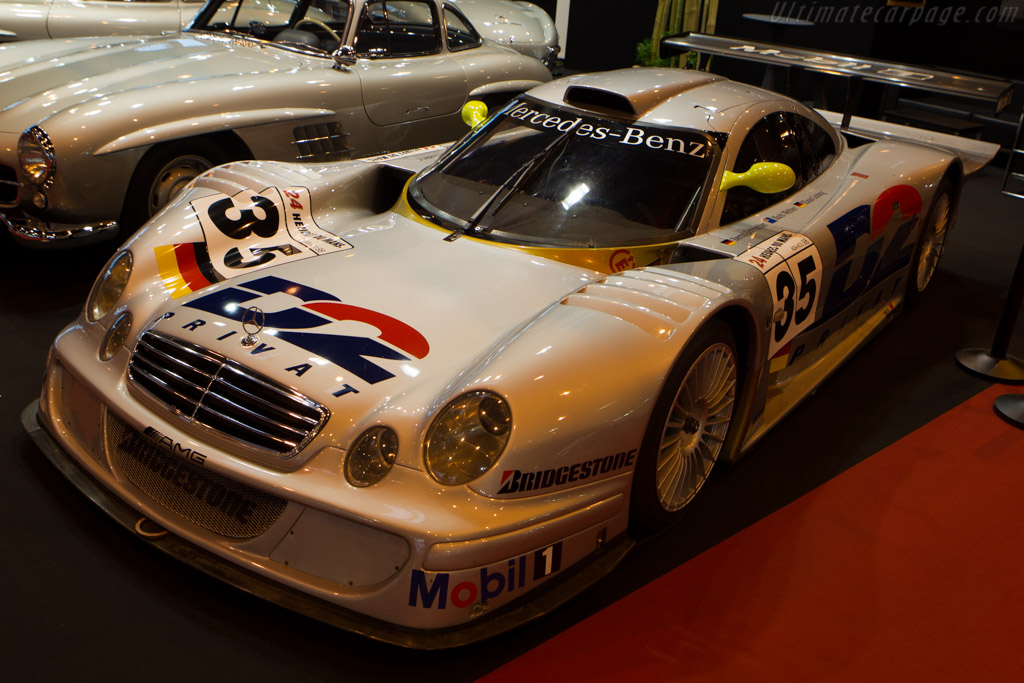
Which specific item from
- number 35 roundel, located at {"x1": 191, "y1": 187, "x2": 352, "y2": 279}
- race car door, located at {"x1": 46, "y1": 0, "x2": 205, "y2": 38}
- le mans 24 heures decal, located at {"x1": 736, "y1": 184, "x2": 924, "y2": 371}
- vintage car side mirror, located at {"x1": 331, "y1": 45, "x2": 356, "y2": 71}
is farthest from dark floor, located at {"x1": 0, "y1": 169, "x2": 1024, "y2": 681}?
race car door, located at {"x1": 46, "y1": 0, "x2": 205, "y2": 38}

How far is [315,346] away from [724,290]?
3.74 ft

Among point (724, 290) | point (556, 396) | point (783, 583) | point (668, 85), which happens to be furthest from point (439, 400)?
point (668, 85)

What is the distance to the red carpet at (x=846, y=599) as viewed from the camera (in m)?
2.06

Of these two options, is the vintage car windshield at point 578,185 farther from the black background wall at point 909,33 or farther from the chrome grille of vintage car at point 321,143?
the black background wall at point 909,33

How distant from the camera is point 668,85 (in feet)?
10.5

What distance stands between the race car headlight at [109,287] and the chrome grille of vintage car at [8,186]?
1528mm

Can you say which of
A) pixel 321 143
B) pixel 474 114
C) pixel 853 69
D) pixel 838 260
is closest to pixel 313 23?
pixel 321 143

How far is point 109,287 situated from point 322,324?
0.79m

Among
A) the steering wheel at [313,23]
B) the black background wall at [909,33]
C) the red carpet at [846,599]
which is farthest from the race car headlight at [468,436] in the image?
the black background wall at [909,33]

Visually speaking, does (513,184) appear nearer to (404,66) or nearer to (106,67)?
(404,66)

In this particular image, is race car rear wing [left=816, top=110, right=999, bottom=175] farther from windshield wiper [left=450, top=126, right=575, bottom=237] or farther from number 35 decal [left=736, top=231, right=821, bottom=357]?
windshield wiper [left=450, top=126, right=575, bottom=237]

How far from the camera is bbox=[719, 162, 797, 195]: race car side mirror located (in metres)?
2.76

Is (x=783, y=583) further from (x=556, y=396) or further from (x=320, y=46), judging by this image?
(x=320, y=46)

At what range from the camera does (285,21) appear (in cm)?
512
